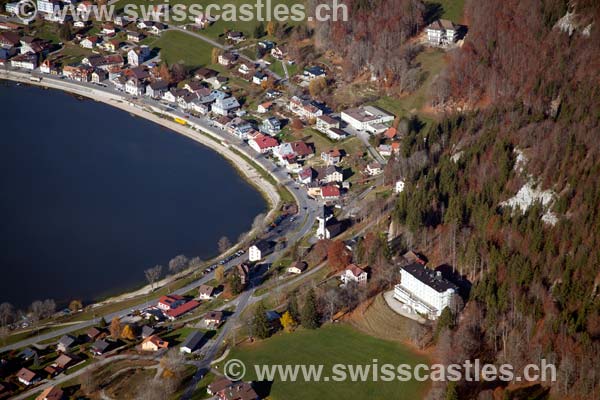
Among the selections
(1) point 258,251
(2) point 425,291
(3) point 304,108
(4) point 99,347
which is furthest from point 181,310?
(3) point 304,108

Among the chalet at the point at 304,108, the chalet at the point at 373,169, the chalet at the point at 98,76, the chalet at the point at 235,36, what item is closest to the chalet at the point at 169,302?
the chalet at the point at 373,169

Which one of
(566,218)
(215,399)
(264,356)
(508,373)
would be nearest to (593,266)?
(566,218)

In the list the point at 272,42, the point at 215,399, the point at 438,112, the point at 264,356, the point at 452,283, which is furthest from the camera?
the point at 272,42

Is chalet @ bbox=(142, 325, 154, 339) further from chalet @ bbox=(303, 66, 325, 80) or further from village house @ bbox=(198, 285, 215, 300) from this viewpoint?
chalet @ bbox=(303, 66, 325, 80)

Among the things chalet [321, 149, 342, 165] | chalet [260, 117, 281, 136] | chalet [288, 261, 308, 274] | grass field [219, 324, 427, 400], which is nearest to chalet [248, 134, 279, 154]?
chalet [260, 117, 281, 136]

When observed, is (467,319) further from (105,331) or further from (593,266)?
(105,331)

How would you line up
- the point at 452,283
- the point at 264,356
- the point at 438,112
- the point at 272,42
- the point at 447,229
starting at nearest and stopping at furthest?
the point at 264,356
the point at 452,283
the point at 447,229
the point at 438,112
the point at 272,42

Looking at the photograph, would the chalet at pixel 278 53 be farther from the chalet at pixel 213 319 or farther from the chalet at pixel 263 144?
the chalet at pixel 213 319
